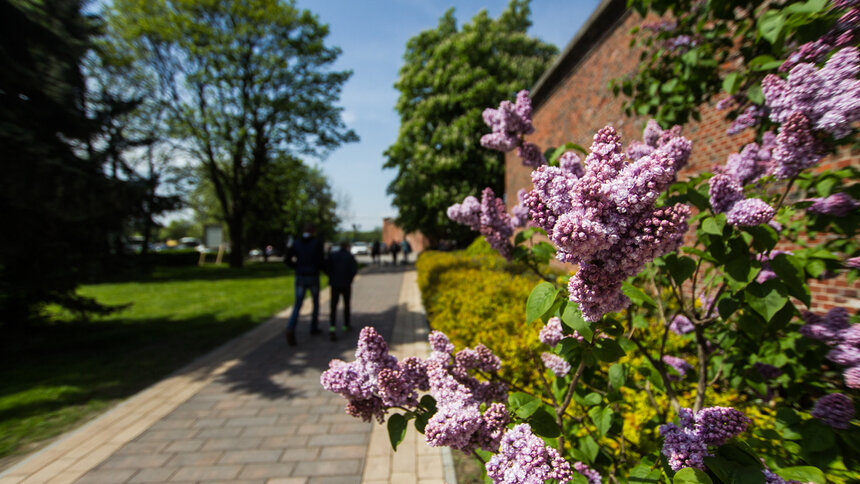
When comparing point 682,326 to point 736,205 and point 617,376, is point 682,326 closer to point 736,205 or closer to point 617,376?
point 617,376

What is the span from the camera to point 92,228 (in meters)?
6.29

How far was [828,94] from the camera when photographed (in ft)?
4.20

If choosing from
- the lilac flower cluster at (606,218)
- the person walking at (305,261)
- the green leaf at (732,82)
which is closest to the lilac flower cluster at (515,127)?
the lilac flower cluster at (606,218)

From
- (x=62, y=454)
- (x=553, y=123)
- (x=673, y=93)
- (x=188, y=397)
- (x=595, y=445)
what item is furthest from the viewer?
(x=553, y=123)

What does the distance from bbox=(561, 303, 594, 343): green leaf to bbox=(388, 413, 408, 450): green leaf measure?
2.34ft

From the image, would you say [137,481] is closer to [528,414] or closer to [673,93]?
[528,414]

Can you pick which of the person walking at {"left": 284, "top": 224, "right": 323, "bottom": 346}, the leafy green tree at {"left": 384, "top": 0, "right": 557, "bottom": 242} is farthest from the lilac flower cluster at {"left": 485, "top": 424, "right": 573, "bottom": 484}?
the leafy green tree at {"left": 384, "top": 0, "right": 557, "bottom": 242}

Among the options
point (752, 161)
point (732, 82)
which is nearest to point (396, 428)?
point (752, 161)

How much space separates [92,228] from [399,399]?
7.53 m

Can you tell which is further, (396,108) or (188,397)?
(396,108)

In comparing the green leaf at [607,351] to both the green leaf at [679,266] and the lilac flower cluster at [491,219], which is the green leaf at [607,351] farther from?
the lilac flower cluster at [491,219]

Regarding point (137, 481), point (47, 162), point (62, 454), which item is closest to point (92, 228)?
point (47, 162)

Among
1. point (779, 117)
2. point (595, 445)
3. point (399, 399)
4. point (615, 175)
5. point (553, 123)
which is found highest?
point (553, 123)

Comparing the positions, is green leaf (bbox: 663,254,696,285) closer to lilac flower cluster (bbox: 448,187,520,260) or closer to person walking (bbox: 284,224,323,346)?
lilac flower cluster (bbox: 448,187,520,260)
